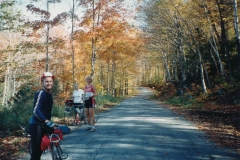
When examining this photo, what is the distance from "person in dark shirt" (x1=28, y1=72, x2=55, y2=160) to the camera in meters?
3.69

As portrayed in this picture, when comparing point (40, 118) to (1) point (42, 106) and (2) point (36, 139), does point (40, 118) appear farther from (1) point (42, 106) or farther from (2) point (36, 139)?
(2) point (36, 139)

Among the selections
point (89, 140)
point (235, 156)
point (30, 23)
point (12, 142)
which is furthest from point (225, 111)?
point (30, 23)

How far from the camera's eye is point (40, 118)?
11.9ft

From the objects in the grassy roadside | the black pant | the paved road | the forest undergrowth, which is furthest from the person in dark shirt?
the forest undergrowth

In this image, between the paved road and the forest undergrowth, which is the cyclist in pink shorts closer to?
the paved road

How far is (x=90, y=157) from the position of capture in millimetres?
5395

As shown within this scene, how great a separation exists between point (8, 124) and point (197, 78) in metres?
21.7

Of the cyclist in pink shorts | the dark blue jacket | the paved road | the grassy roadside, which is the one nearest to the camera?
the dark blue jacket

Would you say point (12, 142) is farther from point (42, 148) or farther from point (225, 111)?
point (225, 111)

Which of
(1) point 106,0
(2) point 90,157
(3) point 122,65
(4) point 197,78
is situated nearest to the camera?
(2) point 90,157

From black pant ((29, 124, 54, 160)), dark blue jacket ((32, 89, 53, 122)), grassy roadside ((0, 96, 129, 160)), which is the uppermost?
dark blue jacket ((32, 89, 53, 122))

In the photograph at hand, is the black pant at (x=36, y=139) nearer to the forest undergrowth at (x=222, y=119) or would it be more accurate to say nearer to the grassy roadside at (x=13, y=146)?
the grassy roadside at (x=13, y=146)

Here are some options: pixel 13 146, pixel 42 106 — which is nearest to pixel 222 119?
pixel 13 146

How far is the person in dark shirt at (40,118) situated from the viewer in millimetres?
3695
